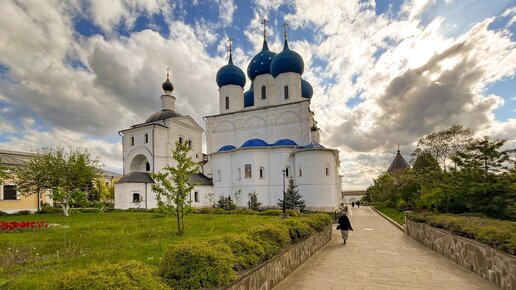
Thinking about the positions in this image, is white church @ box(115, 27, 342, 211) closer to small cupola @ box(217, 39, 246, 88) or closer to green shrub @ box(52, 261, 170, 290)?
small cupola @ box(217, 39, 246, 88)

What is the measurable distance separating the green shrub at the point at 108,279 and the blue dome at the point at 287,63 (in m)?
33.8

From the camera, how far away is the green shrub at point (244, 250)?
17.6ft

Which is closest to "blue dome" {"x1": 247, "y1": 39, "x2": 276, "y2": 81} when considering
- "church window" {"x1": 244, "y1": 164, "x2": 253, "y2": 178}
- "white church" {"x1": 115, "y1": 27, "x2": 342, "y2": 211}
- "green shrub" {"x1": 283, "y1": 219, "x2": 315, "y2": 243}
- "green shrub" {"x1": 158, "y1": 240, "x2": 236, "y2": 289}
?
"white church" {"x1": 115, "y1": 27, "x2": 342, "y2": 211}

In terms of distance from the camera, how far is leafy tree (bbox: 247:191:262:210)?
2881cm

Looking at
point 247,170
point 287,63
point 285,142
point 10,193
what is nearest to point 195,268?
point 247,170

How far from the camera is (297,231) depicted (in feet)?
29.8

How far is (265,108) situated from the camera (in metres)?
35.2

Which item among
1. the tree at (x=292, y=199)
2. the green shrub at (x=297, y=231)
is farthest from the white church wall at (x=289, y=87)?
the green shrub at (x=297, y=231)

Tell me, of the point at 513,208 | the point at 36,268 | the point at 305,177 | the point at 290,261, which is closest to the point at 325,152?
the point at 305,177

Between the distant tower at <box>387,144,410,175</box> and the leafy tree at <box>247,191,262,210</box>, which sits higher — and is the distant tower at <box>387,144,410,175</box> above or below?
above

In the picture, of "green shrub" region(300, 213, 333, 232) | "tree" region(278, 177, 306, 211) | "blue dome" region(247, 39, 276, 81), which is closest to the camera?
"green shrub" region(300, 213, 333, 232)

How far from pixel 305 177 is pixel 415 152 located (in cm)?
1607

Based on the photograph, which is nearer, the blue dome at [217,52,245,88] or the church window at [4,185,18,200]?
the church window at [4,185,18,200]

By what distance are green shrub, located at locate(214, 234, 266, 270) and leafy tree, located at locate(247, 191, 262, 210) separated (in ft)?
75.1
